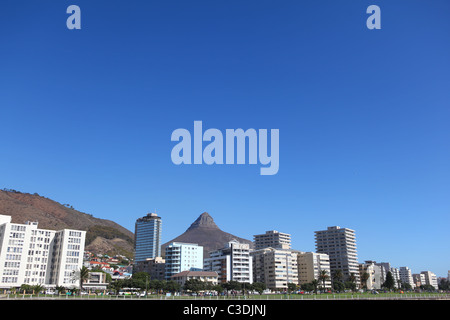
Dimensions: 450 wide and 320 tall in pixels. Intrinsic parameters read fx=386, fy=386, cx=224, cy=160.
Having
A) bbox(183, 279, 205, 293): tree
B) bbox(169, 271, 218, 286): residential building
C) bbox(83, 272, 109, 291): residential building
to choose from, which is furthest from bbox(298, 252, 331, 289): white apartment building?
bbox(83, 272, 109, 291): residential building

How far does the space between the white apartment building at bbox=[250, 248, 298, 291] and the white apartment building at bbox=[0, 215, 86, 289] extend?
8067 cm

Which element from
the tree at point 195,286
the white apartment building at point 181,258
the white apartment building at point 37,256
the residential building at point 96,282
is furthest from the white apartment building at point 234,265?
the white apartment building at point 37,256

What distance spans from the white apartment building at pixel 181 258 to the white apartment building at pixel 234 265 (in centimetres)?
1729

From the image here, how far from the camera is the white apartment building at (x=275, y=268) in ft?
545

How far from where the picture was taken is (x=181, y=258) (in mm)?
179750

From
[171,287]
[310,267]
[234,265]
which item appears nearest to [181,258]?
[234,265]

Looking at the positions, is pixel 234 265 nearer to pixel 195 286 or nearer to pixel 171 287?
pixel 171 287

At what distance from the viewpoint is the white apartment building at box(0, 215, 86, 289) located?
113 metres

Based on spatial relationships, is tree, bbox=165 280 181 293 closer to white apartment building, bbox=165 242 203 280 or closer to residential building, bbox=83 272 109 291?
residential building, bbox=83 272 109 291

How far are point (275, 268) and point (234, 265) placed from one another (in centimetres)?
2183

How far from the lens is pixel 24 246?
117 meters

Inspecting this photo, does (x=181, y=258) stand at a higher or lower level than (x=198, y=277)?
higher
